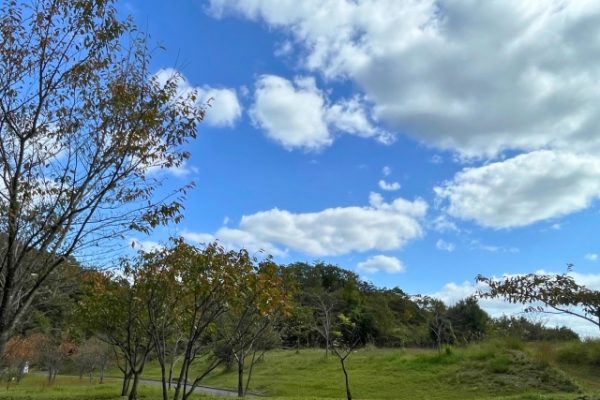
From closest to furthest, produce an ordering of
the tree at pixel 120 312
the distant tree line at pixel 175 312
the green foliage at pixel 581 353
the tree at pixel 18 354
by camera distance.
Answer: the distant tree line at pixel 175 312 < the tree at pixel 120 312 < the green foliage at pixel 581 353 < the tree at pixel 18 354

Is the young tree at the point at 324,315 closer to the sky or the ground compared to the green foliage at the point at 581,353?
closer to the sky

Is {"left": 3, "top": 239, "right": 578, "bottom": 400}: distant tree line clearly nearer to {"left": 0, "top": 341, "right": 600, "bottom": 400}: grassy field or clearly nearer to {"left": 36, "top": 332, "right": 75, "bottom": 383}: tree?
{"left": 36, "top": 332, "right": 75, "bottom": 383}: tree

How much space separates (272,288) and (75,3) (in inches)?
212

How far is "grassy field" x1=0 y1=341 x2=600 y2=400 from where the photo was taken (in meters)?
21.4

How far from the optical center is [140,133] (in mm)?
6551


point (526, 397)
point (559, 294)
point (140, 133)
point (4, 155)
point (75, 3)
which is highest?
point (75, 3)

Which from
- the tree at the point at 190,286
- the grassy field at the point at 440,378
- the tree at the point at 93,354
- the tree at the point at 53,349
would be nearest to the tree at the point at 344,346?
the grassy field at the point at 440,378

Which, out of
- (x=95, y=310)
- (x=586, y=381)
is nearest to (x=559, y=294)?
(x=95, y=310)

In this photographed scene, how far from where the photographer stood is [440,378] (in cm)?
2503

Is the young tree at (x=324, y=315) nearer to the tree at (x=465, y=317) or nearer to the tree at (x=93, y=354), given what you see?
the tree at (x=465, y=317)

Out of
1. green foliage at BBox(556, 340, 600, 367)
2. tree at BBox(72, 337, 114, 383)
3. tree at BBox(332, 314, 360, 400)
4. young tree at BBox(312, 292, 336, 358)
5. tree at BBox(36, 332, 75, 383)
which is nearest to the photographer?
tree at BBox(332, 314, 360, 400)

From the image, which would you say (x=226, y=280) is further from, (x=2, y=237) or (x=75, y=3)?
(x=75, y=3)

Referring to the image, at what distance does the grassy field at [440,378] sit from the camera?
21375mm

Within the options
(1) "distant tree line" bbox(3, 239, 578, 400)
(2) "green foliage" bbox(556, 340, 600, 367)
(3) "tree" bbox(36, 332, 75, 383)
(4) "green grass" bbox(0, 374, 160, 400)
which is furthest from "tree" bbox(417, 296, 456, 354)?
(3) "tree" bbox(36, 332, 75, 383)
